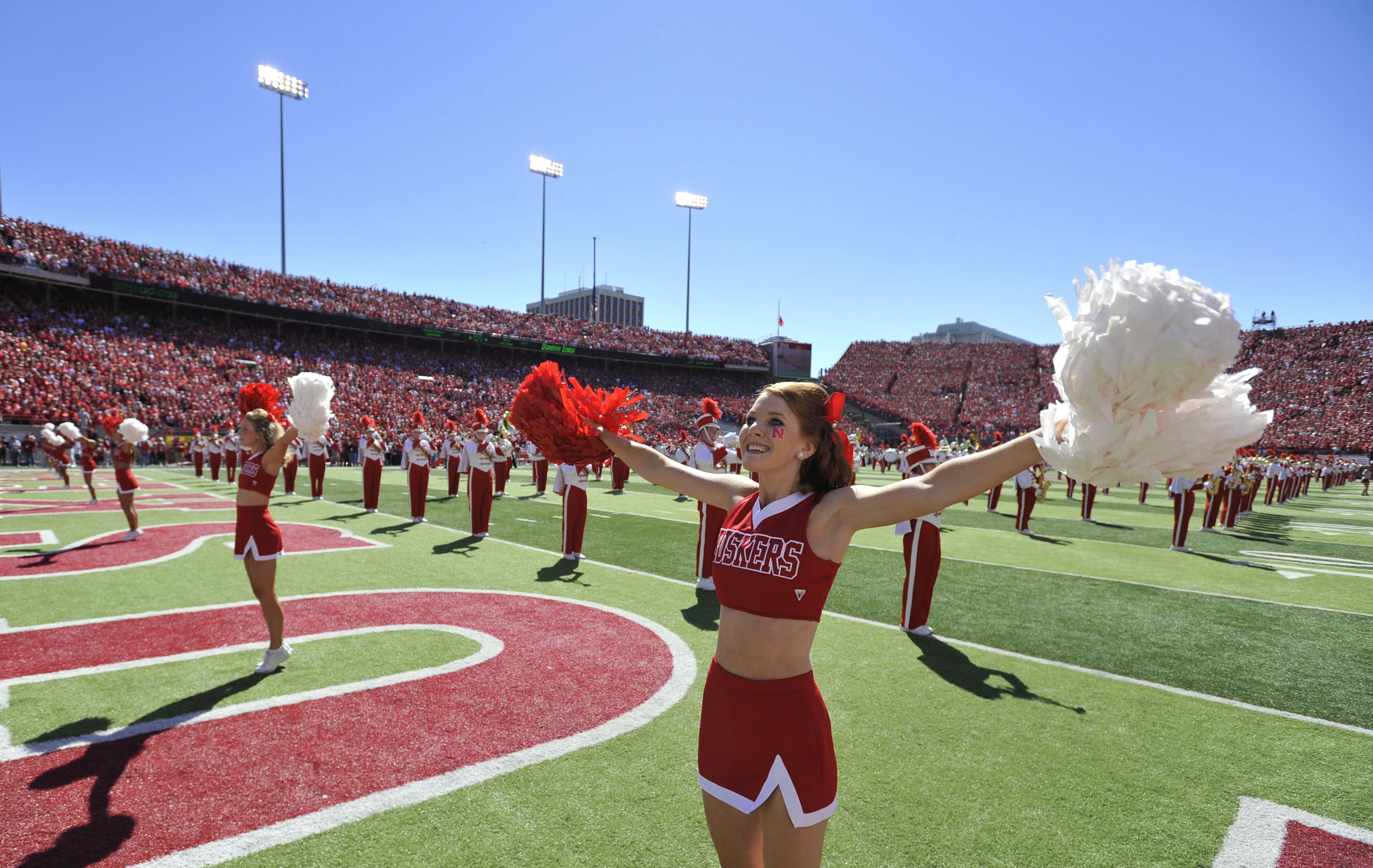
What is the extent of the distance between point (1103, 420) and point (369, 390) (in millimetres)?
41402

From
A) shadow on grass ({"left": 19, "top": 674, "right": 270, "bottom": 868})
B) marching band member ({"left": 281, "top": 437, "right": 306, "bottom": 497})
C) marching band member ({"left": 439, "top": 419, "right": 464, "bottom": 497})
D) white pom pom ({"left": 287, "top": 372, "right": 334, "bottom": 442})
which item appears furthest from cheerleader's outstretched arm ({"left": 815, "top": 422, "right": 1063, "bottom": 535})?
marching band member ({"left": 439, "top": 419, "right": 464, "bottom": 497})

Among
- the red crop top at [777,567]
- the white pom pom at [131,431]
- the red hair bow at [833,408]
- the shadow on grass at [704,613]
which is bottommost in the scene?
the shadow on grass at [704,613]

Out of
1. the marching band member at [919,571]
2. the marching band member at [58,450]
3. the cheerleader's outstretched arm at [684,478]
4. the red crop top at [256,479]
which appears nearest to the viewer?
the cheerleader's outstretched arm at [684,478]

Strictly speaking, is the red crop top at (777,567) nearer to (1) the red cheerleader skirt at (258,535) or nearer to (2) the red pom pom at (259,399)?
(1) the red cheerleader skirt at (258,535)

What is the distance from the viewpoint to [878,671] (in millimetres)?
5086

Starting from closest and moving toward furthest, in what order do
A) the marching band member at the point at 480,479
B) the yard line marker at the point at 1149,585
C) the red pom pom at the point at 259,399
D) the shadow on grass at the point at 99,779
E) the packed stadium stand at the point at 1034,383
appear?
1. the shadow on grass at the point at 99,779
2. the red pom pom at the point at 259,399
3. the yard line marker at the point at 1149,585
4. the marching band member at the point at 480,479
5. the packed stadium stand at the point at 1034,383

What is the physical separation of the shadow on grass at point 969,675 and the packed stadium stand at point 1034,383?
35.6 meters

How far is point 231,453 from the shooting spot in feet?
65.9

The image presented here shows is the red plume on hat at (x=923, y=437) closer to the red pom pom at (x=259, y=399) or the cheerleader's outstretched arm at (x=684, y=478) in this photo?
the cheerleader's outstretched arm at (x=684, y=478)

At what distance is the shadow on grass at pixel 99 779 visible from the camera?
2.71 meters

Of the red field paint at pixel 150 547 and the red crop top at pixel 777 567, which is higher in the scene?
the red crop top at pixel 777 567

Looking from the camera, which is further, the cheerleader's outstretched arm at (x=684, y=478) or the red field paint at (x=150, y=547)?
the red field paint at (x=150, y=547)

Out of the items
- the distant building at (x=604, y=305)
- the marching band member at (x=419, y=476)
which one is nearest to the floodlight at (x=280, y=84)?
the marching band member at (x=419, y=476)

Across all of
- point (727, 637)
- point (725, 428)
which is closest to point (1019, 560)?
point (727, 637)
